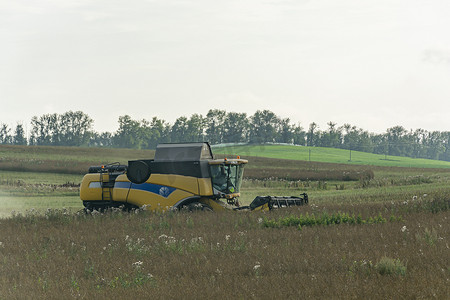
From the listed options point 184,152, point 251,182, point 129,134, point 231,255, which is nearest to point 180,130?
point 129,134

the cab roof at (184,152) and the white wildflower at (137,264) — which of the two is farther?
the cab roof at (184,152)

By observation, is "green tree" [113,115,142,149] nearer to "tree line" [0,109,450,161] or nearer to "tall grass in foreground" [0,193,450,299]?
"tree line" [0,109,450,161]

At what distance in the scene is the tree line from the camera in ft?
337

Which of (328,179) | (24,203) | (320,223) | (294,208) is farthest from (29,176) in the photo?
(320,223)

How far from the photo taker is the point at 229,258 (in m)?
10.1

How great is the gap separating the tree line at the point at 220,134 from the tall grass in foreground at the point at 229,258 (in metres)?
55.9

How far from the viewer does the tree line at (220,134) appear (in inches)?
4045

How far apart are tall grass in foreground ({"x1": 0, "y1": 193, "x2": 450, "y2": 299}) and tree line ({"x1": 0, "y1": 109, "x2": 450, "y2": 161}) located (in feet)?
183

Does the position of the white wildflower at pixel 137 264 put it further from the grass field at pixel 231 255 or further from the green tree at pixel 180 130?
the green tree at pixel 180 130

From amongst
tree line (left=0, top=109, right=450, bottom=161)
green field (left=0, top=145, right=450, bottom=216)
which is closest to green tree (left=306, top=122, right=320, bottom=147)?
tree line (left=0, top=109, right=450, bottom=161)

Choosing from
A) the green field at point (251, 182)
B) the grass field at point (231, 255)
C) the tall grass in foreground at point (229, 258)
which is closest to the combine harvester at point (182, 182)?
the grass field at point (231, 255)

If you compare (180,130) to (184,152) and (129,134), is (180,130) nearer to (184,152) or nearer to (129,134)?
(129,134)

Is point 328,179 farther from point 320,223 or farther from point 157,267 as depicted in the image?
point 157,267

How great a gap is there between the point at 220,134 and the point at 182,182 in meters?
82.4
